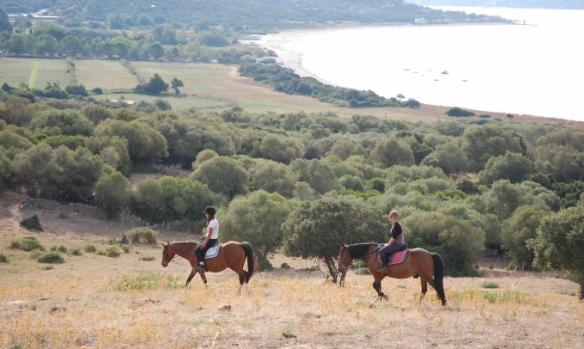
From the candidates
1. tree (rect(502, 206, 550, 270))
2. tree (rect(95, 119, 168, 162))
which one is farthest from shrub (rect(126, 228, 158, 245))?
tree (rect(95, 119, 168, 162))

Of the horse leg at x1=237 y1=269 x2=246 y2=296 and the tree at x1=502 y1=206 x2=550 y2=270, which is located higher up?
the horse leg at x1=237 y1=269 x2=246 y2=296

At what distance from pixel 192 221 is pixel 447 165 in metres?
31.5

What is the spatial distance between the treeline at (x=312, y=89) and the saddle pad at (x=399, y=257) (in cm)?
10127

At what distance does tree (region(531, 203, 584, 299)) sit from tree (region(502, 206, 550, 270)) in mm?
12293

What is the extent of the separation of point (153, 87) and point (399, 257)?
4261 inches

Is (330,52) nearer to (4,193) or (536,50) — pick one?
(536,50)

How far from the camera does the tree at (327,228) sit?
1219 inches

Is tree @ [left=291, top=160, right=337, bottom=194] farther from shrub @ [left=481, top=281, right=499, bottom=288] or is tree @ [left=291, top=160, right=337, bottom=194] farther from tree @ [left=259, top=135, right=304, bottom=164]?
shrub @ [left=481, top=281, right=499, bottom=288]

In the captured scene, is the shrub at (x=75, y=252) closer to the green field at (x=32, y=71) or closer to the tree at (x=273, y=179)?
the tree at (x=273, y=179)

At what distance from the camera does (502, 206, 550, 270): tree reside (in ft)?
133

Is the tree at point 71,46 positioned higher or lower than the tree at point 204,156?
lower

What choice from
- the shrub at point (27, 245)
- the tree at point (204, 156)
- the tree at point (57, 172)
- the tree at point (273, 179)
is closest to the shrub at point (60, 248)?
the shrub at point (27, 245)

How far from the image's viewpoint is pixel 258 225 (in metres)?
37.2

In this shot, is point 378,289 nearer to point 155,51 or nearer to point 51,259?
point 51,259
